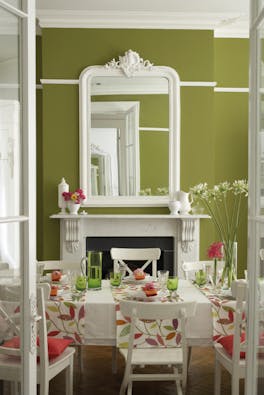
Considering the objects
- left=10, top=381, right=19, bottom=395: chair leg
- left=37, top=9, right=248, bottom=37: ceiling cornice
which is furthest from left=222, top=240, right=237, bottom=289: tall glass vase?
left=37, top=9, right=248, bottom=37: ceiling cornice

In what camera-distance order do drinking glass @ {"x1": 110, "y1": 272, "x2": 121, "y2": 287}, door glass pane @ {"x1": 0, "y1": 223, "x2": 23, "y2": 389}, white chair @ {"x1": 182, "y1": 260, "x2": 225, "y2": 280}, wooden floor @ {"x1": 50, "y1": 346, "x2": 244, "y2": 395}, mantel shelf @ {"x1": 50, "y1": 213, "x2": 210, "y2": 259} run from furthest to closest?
mantel shelf @ {"x1": 50, "y1": 213, "x2": 210, "y2": 259} → white chair @ {"x1": 182, "y1": 260, "x2": 225, "y2": 280} → drinking glass @ {"x1": 110, "y1": 272, "x2": 121, "y2": 287} → wooden floor @ {"x1": 50, "y1": 346, "x2": 244, "y2": 395} → door glass pane @ {"x1": 0, "y1": 223, "x2": 23, "y2": 389}

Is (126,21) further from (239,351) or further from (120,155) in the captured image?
(239,351)

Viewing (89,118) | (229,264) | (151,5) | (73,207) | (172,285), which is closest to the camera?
(172,285)

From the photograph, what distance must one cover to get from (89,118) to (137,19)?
1215mm

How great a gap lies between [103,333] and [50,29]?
13.5 ft

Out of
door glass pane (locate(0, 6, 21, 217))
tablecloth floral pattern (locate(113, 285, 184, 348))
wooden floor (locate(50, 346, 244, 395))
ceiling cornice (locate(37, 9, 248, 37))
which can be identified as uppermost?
ceiling cornice (locate(37, 9, 248, 37))

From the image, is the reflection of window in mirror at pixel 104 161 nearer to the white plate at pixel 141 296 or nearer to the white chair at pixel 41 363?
the white plate at pixel 141 296

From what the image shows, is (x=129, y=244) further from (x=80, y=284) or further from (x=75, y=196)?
(x=80, y=284)

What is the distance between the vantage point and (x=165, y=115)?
254 inches

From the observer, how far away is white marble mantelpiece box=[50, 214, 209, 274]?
21.2 feet

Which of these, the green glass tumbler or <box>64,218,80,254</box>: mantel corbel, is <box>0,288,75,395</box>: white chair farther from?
<box>64,218,80,254</box>: mantel corbel

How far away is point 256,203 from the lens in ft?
6.78

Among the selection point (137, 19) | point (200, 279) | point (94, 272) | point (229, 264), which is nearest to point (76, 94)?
point (137, 19)

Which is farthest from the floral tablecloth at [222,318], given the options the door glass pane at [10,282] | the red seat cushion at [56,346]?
the door glass pane at [10,282]
